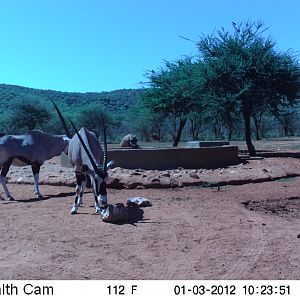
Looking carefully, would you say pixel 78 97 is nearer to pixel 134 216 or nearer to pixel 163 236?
pixel 134 216

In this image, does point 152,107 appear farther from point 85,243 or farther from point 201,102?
point 85,243

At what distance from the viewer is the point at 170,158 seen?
16172mm

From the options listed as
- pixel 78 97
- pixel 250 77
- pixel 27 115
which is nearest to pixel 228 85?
pixel 250 77

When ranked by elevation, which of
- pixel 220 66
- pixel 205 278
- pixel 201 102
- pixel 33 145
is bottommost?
pixel 205 278

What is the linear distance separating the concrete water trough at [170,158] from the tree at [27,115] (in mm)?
32978

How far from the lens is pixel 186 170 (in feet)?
51.6

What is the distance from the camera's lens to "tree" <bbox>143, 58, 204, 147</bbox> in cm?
2427

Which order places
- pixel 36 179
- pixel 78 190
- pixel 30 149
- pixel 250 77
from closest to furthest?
pixel 78 190 < pixel 36 179 < pixel 30 149 < pixel 250 77

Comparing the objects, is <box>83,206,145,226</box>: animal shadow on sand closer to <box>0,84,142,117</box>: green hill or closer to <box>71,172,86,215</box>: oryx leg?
<box>71,172,86,215</box>: oryx leg

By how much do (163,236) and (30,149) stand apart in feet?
19.8

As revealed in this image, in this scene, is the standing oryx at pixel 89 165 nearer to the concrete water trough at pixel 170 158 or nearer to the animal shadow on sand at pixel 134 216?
the animal shadow on sand at pixel 134 216

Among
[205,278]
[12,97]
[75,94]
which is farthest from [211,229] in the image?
[75,94]
